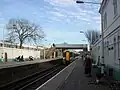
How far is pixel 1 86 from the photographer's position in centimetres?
1906

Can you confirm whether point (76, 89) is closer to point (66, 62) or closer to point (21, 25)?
point (66, 62)

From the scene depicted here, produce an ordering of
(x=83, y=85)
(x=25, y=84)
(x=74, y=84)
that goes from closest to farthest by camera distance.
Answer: (x=83, y=85) → (x=74, y=84) → (x=25, y=84)

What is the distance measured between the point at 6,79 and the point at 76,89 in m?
7.29

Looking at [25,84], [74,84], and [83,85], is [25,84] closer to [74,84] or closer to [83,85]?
[74,84]

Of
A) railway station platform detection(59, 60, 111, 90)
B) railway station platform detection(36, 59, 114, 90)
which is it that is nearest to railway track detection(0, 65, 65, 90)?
railway station platform detection(36, 59, 114, 90)

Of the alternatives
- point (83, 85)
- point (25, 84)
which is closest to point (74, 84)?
point (83, 85)

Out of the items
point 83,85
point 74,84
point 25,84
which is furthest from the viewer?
point 25,84

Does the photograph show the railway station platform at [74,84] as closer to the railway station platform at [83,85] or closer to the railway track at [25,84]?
the railway station platform at [83,85]

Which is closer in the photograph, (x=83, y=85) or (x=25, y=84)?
(x=83, y=85)

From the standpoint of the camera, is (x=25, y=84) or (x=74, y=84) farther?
(x=25, y=84)

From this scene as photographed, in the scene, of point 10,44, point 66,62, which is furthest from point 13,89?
point 10,44

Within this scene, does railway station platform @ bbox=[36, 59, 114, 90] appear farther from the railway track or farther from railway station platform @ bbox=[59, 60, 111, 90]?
the railway track

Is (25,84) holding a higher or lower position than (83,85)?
lower

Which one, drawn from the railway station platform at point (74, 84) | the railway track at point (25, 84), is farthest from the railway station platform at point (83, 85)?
the railway track at point (25, 84)
